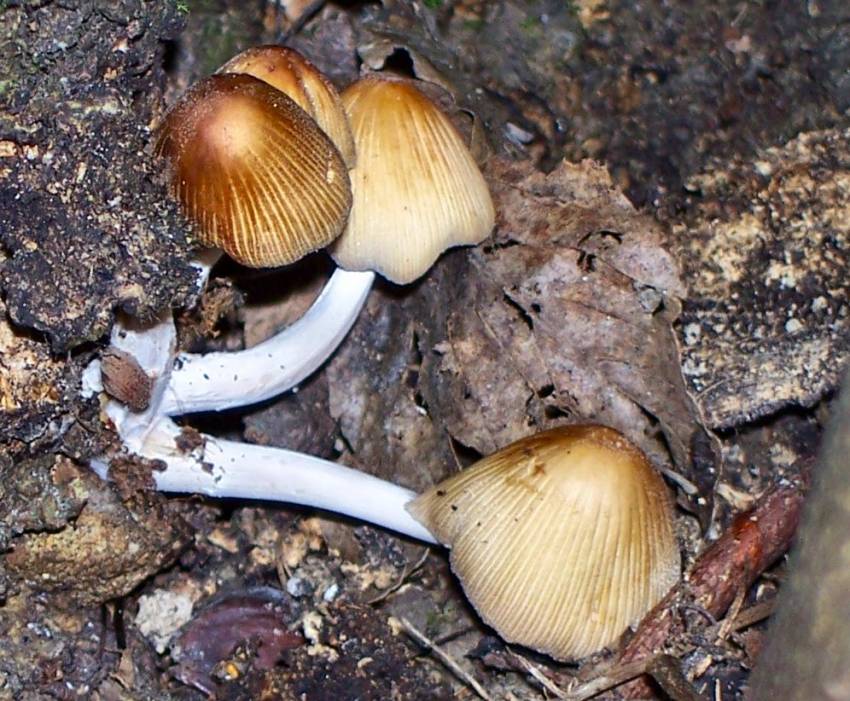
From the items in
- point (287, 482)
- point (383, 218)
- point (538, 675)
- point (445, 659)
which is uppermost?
point (383, 218)

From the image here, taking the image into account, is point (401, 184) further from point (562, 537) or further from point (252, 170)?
point (562, 537)

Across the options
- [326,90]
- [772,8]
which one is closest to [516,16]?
[772,8]

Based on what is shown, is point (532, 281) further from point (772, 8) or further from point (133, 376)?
point (772, 8)

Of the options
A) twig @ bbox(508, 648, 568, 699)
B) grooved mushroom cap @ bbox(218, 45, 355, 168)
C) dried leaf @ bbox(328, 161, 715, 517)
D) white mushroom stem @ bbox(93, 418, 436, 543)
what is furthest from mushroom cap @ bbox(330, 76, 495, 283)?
twig @ bbox(508, 648, 568, 699)

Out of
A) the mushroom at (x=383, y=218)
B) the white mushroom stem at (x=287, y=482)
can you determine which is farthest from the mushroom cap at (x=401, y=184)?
the white mushroom stem at (x=287, y=482)

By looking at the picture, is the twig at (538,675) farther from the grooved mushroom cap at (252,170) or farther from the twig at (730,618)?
the grooved mushroom cap at (252,170)

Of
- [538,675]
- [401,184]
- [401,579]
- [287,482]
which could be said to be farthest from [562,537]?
[401,184]

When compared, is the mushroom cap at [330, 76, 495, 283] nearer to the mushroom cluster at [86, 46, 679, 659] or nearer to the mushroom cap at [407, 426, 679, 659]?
the mushroom cluster at [86, 46, 679, 659]
